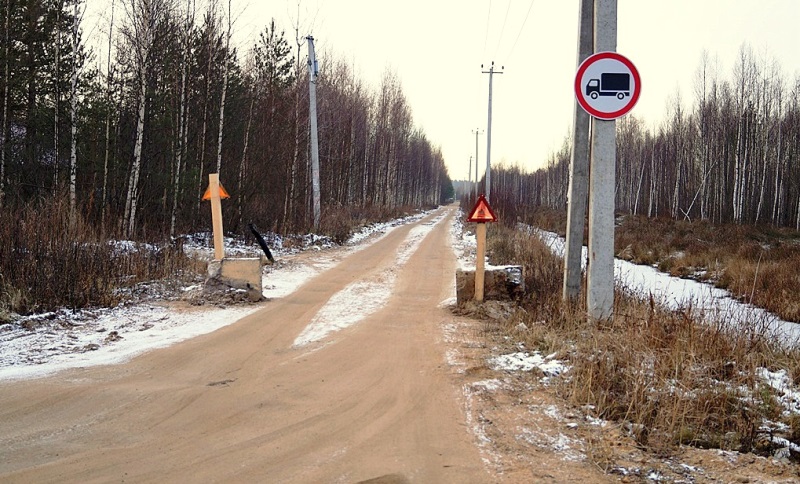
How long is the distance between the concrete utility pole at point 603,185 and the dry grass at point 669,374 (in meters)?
0.53

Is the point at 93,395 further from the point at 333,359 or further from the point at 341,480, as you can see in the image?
the point at 341,480

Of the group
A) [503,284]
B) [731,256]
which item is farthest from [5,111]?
[731,256]

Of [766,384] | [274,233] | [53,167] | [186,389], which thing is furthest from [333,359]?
[53,167]

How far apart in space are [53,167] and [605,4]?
61.8 ft

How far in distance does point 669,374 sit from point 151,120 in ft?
66.5

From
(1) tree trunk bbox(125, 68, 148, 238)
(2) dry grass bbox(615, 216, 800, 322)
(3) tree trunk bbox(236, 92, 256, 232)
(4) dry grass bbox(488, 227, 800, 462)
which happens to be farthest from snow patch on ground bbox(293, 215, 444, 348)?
(3) tree trunk bbox(236, 92, 256, 232)

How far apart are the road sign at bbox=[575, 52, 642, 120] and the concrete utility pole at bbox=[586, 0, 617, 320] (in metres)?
0.17

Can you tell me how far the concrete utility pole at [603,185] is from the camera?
579 cm

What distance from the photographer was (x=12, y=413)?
4113mm

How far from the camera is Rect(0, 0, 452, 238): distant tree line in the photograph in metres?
17.1

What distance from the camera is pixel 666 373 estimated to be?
4.51 m

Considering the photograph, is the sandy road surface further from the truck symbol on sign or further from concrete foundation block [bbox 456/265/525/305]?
the truck symbol on sign

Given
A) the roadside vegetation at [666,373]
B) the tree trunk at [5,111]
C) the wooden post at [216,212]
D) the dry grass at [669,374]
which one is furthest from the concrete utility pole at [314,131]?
the dry grass at [669,374]

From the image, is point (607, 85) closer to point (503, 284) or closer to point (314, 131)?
point (503, 284)
